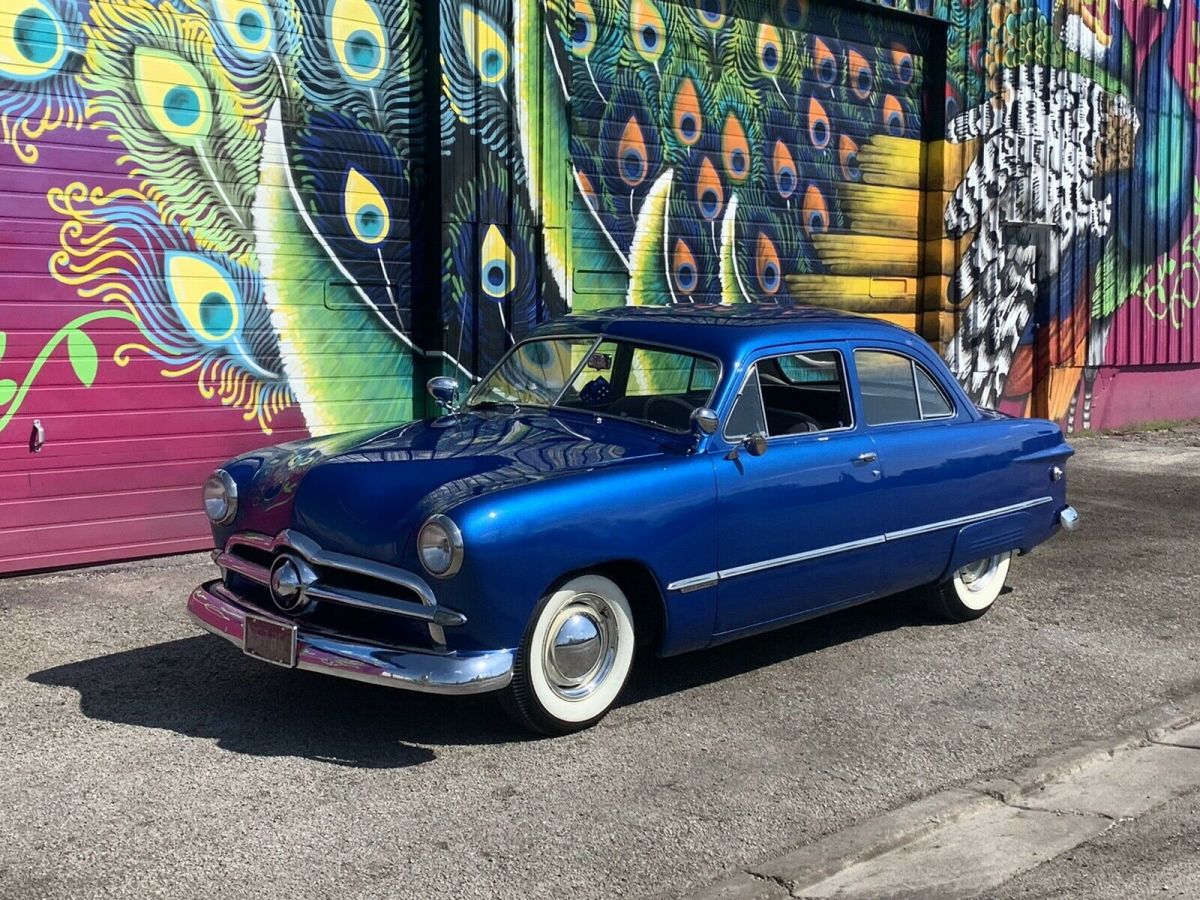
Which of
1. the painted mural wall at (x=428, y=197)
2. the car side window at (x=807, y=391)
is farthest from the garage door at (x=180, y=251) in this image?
the car side window at (x=807, y=391)

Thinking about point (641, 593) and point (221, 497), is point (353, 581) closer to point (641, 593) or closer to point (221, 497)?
point (221, 497)

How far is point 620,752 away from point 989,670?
1968 millimetres

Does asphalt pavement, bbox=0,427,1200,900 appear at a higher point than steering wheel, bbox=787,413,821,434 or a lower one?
lower

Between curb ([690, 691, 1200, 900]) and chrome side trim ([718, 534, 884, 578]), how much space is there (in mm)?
1154

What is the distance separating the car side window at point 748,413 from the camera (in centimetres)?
530

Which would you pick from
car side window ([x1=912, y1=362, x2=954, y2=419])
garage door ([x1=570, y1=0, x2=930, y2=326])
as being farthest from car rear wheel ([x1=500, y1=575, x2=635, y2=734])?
garage door ([x1=570, y1=0, x2=930, y2=326])

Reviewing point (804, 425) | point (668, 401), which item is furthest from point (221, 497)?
point (804, 425)

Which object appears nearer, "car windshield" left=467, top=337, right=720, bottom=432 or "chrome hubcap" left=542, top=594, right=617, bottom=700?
"chrome hubcap" left=542, top=594, right=617, bottom=700

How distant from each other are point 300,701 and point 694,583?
1572 mm

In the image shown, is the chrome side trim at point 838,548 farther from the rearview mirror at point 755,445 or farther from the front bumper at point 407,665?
the front bumper at point 407,665

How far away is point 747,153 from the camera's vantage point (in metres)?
10.9

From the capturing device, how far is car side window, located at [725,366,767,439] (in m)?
5.30

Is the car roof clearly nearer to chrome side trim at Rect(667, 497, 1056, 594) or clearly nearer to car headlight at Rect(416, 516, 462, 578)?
chrome side trim at Rect(667, 497, 1056, 594)

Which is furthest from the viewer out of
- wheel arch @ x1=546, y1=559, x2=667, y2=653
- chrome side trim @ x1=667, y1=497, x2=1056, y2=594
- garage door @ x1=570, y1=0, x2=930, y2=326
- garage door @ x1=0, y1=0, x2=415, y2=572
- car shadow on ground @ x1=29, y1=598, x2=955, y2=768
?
garage door @ x1=570, y1=0, x2=930, y2=326
